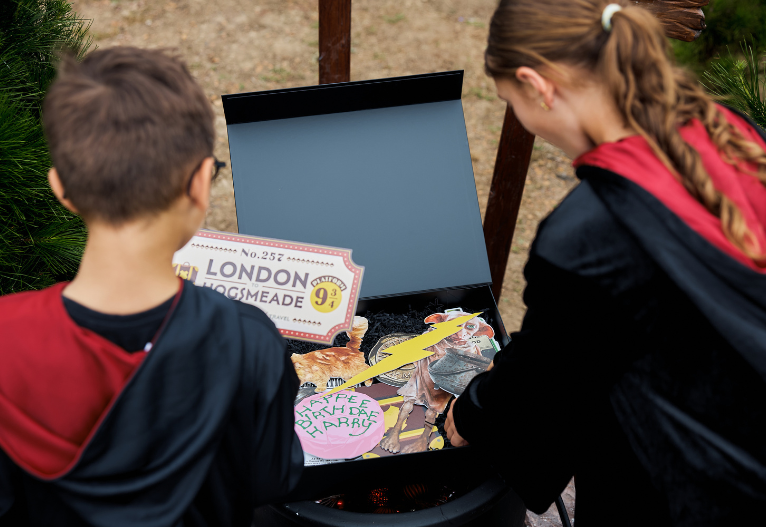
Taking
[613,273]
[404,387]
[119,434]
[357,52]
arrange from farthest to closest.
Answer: [357,52] < [404,387] < [613,273] < [119,434]

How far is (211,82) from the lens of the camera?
13.3 feet

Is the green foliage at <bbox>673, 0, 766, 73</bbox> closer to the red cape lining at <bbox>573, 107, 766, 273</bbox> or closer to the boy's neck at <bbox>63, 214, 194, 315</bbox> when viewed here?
the red cape lining at <bbox>573, 107, 766, 273</bbox>

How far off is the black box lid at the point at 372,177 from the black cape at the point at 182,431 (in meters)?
0.62

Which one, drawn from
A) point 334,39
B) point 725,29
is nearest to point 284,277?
point 334,39

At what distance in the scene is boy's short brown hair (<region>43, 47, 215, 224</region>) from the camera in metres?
0.66

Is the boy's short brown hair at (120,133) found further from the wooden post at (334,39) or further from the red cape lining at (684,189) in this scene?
the wooden post at (334,39)

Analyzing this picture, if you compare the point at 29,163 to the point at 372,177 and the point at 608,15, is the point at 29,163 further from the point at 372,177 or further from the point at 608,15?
the point at 608,15

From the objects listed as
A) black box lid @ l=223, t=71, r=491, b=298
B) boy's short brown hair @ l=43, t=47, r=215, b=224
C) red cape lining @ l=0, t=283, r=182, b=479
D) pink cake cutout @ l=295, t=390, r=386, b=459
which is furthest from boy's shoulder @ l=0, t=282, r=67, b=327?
black box lid @ l=223, t=71, r=491, b=298

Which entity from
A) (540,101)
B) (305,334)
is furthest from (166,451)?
(540,101)

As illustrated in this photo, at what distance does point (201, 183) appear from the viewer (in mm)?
746

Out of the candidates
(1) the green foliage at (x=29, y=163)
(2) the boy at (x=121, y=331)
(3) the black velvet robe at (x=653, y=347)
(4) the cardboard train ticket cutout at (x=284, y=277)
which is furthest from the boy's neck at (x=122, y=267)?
(1) the green foliage at (x=29, y=163)

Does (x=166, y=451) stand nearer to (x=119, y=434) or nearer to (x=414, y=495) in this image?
(x=119, y=434)

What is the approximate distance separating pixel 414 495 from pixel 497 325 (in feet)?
1.45

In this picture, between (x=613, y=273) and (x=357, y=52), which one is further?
(x=357, y=52)
